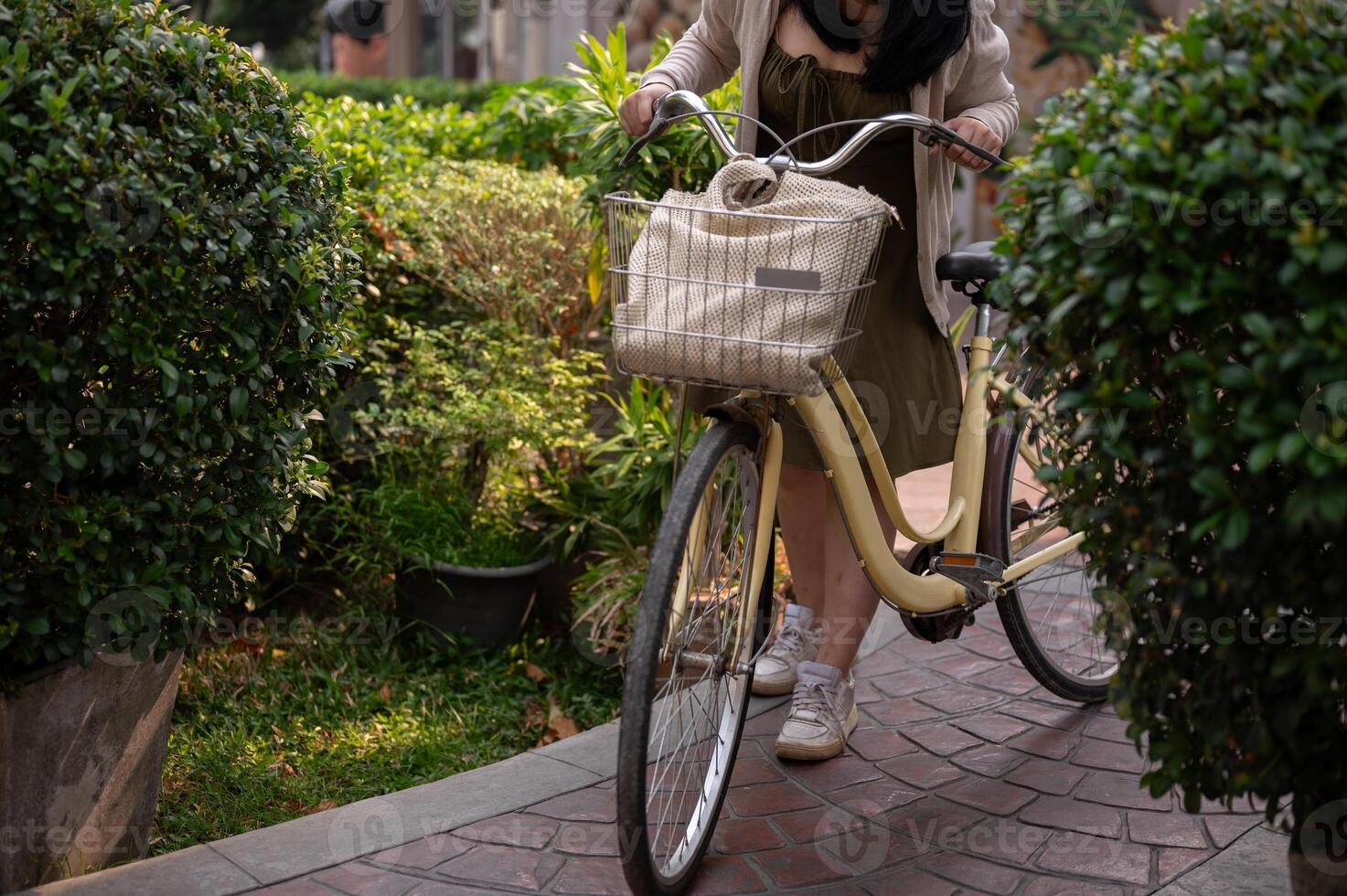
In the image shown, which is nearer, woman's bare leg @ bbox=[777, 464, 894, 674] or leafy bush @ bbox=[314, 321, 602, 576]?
woman's bare leg @ bbox=[777, 464, 894, 674]

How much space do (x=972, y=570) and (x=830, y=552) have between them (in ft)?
1.20

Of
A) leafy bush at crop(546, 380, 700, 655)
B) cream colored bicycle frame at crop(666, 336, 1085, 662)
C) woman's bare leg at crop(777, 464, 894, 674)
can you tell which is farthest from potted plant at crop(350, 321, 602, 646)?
cream colored bicycle frame at crop(666, 336, 1085, 662)

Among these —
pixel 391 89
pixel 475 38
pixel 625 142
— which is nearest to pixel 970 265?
pixel 625 142

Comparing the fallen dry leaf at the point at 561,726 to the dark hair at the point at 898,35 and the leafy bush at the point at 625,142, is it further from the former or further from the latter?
the dark hair at the point at 898,35

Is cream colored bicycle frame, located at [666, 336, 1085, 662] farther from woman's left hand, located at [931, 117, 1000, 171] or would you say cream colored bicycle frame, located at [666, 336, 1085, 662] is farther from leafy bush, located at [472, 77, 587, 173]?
leafy bush, located at [472, 77, 587, 173]

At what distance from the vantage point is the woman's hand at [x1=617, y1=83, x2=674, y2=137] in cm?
267

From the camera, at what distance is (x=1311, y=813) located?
2.07m

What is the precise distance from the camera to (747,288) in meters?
2.25

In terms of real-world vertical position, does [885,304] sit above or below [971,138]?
below

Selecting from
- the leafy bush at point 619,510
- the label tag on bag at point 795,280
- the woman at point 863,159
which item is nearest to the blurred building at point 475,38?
the leafy bush at point 619,510

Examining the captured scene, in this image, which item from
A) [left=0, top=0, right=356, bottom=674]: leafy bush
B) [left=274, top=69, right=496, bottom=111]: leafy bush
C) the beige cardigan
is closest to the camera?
[left=0, top=0, right=356, bottom=674]: leafy bush

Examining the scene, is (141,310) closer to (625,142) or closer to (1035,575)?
(625,142)

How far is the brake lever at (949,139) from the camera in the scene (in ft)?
8.48

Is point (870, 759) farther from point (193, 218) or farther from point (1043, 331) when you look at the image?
point (193, 218)
